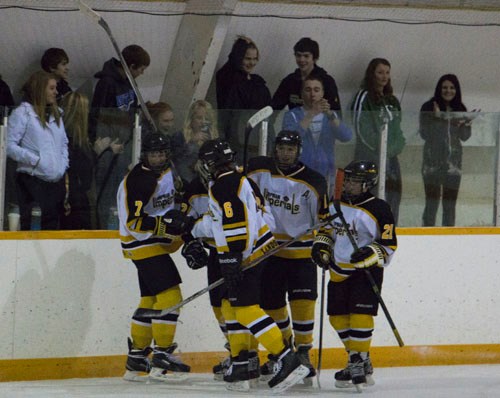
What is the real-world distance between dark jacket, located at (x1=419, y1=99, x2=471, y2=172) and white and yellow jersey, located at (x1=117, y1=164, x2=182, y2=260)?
1507 mm

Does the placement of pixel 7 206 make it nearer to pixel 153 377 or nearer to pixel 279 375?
pixel 153 377

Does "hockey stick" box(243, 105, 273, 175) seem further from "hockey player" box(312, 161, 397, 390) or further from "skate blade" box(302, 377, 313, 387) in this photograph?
"skate blade" box(302, 377, 313, 387)

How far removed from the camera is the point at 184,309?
6.12 metres

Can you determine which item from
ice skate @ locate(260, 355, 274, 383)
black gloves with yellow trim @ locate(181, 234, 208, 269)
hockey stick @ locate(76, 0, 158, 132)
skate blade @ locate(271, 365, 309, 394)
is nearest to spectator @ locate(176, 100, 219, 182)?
hockey stick @ locate(76, 0, 158, 132)

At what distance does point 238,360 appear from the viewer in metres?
5.54

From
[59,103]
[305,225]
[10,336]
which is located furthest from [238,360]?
[59,103]

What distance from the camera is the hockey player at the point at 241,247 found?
5.34 meters

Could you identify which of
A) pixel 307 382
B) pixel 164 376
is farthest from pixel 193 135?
pixel 307 382

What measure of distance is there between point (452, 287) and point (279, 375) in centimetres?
151

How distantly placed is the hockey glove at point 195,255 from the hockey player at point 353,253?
1.68 ft

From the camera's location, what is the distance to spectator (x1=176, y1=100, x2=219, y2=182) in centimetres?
607

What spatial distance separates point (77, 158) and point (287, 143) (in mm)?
1034

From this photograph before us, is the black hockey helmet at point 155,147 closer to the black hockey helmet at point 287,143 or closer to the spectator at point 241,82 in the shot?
the black hockey helmet at point 287,143

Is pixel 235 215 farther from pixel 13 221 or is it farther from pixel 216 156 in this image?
pixel 13 221
